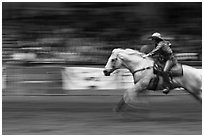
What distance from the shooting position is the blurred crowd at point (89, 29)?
15.9 m

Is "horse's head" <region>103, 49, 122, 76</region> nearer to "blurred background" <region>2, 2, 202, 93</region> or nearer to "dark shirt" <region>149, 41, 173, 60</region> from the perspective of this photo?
"dark shirt" <region>149, 41, 173, 60</region>

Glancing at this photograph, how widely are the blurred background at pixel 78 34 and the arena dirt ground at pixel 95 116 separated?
848mm

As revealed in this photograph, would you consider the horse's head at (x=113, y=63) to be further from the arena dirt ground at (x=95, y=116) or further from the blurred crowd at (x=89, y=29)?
the blurred crowd at (x=89, y=29)

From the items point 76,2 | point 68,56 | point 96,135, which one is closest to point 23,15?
point 76,2

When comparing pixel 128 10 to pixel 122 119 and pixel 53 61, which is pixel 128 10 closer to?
pixel 53 61

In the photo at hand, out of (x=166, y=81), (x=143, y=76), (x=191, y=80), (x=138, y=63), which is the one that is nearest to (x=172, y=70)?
(x=166, y=81)

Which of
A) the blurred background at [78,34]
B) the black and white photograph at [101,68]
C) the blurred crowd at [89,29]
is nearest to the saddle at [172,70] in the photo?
the black and white photograph at [101,68]

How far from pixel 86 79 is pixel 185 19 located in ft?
16.8

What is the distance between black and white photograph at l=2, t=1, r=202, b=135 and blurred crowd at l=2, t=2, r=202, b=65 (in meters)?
0.03

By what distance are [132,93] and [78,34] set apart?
663cm

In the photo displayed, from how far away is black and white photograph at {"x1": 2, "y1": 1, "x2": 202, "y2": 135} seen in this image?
33.9 feet

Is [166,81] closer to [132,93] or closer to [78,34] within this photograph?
Answer: [132,93]

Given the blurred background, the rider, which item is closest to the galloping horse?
the rider

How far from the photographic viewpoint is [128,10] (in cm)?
1828
